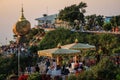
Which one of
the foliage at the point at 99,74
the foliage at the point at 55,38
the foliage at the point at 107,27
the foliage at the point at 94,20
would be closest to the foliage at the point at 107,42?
the foliage at the point at 55,38

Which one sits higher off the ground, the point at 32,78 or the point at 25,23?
the point at 25,23

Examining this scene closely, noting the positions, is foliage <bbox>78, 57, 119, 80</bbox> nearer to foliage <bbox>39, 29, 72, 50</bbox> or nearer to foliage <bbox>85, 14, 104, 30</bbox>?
foliage <bbox>39, 29, 72, 50</bbox>

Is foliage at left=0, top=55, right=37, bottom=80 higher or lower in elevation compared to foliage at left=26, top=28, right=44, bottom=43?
lower

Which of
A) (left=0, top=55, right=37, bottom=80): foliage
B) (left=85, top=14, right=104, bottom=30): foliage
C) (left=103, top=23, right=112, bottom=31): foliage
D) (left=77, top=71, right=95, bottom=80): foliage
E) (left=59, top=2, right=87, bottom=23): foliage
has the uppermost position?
(left=59, top=2, right=87, bottom=23): foliage

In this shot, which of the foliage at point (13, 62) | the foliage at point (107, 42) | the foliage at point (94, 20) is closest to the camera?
the foliage at point (107, 42)

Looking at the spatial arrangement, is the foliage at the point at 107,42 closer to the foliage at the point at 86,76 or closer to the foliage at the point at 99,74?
the foliage at the point at 99,74

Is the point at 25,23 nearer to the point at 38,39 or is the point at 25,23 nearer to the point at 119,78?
the point at 119,78

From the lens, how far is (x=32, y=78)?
29.0ft

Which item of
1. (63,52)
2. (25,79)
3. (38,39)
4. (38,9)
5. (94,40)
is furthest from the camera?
(38,9)

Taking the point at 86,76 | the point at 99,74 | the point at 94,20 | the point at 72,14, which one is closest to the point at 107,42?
the point at 72,14

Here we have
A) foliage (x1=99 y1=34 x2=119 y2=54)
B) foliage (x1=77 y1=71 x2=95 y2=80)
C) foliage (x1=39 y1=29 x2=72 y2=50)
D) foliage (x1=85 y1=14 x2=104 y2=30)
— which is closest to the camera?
foliage (x1=77 y1=71 x2=95 y2=80)

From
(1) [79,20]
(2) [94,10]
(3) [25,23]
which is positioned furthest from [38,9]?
(3) [25,23]

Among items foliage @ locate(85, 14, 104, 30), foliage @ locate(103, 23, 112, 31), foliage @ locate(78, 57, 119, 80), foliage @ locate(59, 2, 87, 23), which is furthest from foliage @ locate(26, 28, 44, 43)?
foliage @ locate(78, 57, 119, 80)

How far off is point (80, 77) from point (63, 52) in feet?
8.19
